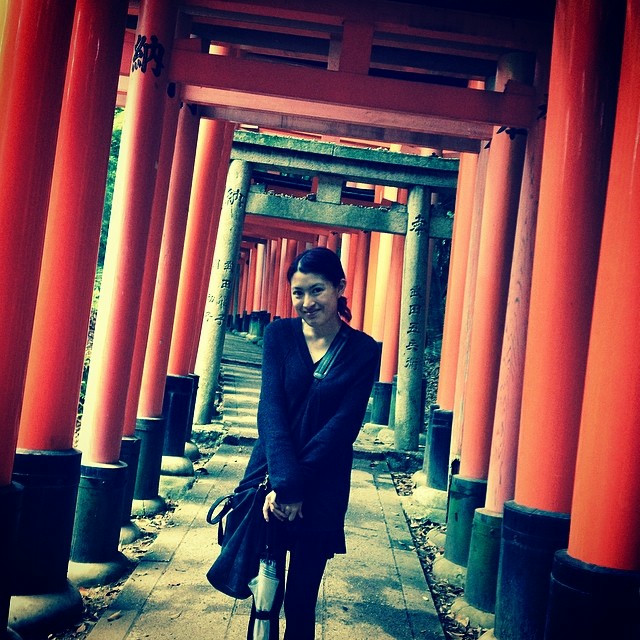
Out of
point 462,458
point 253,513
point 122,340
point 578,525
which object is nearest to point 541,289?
point 578,525

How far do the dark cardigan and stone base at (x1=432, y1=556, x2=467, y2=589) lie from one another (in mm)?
2888

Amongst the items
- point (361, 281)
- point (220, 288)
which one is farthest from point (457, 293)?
point (361, 281)

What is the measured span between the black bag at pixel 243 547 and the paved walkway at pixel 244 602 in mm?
1358

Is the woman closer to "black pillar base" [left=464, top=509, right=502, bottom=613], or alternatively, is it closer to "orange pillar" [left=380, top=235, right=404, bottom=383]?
"black pillar base" [left=464, top=509, right=502, bottom=613]

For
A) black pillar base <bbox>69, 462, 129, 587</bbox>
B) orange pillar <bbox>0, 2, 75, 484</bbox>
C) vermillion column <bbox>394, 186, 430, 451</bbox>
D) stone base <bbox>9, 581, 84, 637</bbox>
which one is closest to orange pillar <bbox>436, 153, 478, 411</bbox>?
vermillion column <bbox>394, 186, 430, 451</bbox>

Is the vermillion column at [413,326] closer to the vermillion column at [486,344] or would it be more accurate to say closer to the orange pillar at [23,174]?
the vermillion column at [486,344]

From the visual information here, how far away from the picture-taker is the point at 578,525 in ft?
9.81

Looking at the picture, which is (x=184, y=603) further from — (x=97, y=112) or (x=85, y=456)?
(x=97, y=112)

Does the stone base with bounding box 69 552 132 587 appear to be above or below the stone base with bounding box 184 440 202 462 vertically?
below

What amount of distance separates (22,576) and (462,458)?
301 cm

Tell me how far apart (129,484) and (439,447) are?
3.39m

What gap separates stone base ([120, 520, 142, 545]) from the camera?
5.64 m

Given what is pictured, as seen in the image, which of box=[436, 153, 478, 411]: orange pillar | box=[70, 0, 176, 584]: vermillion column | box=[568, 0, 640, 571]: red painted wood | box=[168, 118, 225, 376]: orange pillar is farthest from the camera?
box=[168, 118, 225, 376]: orange pillar

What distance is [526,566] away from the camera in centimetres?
375
